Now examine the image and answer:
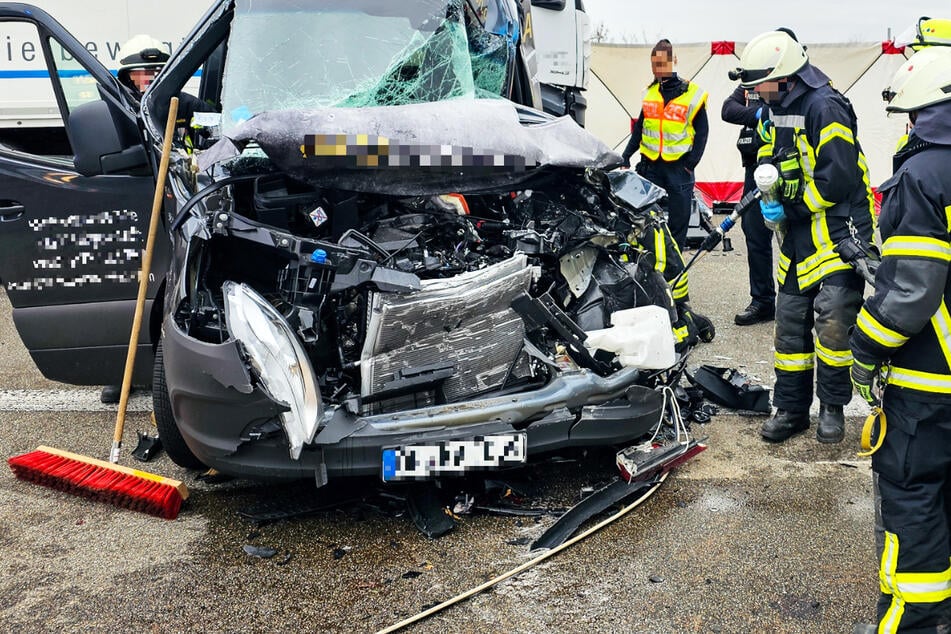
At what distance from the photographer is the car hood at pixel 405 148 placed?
338 cm

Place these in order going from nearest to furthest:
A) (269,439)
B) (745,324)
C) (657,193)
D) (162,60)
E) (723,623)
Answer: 1. (723,623)
2. (269,439)
3. (657,193)
4. (162,60)
5. (745,324)

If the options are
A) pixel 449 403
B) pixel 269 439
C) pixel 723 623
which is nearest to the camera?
pixel 723 623

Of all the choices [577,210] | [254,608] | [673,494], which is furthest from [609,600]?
[577,210]

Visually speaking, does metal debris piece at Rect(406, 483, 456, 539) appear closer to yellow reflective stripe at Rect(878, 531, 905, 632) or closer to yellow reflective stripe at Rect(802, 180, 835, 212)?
yellow reflective stripe at Rect(878, 531, 905, 632)

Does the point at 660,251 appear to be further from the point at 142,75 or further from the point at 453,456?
the point at 142,75

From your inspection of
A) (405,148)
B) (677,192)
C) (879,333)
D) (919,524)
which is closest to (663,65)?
(677,192)

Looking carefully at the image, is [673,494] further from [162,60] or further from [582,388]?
[162,60]

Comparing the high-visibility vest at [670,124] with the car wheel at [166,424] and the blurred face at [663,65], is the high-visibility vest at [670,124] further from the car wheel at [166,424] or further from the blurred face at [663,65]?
the car wheel at [166,424]

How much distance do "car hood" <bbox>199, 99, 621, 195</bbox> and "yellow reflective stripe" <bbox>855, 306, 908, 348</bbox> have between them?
1.44m

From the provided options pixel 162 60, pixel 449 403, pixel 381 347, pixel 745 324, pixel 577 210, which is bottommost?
pixel 745 324

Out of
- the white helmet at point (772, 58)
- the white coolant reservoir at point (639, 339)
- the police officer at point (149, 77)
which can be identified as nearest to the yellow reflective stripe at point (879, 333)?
the white coolant reservoir at point (639, 339)

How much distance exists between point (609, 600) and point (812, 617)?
0.67m

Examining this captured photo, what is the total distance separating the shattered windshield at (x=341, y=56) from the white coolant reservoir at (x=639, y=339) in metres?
1.38

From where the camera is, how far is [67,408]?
502 centimetres
